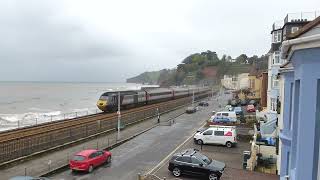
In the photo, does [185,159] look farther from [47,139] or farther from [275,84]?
[275,84]

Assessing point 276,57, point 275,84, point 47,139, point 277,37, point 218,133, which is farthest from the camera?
point 277,37

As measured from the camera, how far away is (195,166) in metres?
20.6

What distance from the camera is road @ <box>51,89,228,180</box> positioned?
21016 millimetres

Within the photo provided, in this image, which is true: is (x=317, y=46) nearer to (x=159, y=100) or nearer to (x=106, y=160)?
(x=106, y=160)

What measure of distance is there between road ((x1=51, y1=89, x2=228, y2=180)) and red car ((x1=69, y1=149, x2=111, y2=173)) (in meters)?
0.38

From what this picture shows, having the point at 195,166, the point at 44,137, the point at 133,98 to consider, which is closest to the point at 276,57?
the point at 195,166

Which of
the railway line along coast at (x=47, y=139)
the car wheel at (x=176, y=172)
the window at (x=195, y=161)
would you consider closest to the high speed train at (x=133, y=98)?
the railway line along coast at (x=47, y=139)

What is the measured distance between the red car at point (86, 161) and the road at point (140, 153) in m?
0.38

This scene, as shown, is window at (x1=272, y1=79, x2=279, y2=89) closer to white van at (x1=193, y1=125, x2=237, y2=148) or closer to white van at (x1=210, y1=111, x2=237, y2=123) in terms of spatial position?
white van at (x1=193, y1=125, x2=237, y2=148)

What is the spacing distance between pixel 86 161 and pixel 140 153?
6.37 m

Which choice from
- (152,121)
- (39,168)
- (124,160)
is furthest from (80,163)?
(152,121)

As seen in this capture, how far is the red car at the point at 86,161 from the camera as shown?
21.1 m

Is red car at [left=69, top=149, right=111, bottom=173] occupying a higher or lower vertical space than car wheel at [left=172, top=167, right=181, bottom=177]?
higher

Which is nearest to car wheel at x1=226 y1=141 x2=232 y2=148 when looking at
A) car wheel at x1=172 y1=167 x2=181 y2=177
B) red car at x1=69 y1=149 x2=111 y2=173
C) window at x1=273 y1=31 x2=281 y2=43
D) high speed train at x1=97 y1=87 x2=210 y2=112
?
car wheel at x1=172 y1=167 x2=181 y2=177
